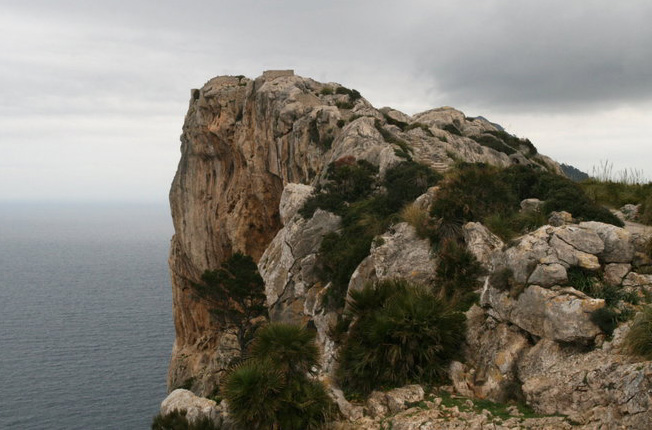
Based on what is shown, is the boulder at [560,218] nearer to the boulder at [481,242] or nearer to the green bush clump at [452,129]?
the boulder at [481,242]

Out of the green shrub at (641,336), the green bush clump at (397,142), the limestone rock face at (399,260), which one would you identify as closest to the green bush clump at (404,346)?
the limestone rock face at (399,260)

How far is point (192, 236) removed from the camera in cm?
4453

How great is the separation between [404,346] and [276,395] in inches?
109

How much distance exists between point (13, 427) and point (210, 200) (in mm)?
25194

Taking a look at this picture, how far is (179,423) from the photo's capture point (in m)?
10.6

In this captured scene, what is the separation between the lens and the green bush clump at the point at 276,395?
30.5ft

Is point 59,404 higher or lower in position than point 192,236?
lower

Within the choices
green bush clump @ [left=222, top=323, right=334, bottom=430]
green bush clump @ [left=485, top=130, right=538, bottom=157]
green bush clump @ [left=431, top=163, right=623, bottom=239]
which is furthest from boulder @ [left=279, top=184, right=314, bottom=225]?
green bush clump @ [left=485, top=130, right=538, bottom=157]

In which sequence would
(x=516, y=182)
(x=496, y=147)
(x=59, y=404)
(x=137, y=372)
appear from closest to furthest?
(x=516, y=182) → (x=496, y=147) → (x=59, y=404) → (x=137, y=372)

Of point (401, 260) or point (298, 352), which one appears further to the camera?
point (401, 260)

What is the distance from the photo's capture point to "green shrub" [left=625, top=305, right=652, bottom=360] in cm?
773

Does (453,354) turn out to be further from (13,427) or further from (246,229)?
(13,427)

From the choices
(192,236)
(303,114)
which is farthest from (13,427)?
(303,114)

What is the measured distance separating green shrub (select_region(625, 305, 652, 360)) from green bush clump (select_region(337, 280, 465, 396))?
342 cm
